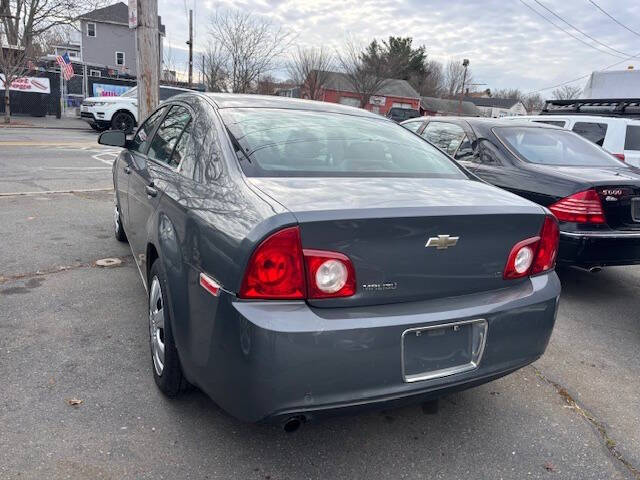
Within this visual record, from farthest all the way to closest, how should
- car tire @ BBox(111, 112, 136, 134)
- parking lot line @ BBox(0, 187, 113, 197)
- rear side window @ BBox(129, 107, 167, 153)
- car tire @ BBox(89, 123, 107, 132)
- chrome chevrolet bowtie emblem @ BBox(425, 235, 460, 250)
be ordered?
1. car tire @ BBox(89, 123, 107, 132)
2. car tire @ BBox(111, 112, 136, 134)
3. parking lot line @ BBox(0, 187, 113, 197)
4. rear side window @ BBox(129, 107, 167, 153)
5. chrome chevrolet bowtie emblem @ BBox(425, 235, 460, 250)

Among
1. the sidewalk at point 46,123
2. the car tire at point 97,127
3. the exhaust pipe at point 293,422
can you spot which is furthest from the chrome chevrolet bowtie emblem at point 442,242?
the sidewalk at point 46,123

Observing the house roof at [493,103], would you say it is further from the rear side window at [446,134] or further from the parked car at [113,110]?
the rear side window at [446,134]

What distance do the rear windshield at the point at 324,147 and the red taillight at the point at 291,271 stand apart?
599 millimetres

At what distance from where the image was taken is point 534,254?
242cm

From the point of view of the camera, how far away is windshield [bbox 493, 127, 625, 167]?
5035 mm

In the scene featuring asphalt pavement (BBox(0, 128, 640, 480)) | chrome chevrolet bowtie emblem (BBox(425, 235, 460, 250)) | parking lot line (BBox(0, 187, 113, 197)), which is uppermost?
chrome chevrolet bowtie emblem (BBox(425, 235, 460, 250))

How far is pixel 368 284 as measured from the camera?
2.00m

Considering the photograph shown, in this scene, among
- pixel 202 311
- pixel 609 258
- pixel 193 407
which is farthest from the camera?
pixel 609 258

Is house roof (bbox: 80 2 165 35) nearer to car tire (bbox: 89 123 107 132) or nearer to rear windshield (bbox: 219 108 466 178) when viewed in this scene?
car tire (bbox: 89 123 107 132)

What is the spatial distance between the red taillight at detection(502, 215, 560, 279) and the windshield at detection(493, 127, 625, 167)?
265 cm

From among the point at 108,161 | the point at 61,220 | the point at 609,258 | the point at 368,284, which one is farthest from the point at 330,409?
the point at 108,161

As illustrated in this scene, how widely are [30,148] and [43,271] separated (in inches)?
380

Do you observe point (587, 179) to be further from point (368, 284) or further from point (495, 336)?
point (368, 284)

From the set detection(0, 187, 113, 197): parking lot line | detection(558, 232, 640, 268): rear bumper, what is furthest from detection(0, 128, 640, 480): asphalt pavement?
detection(0, 187, 113, 197): parking lot line
